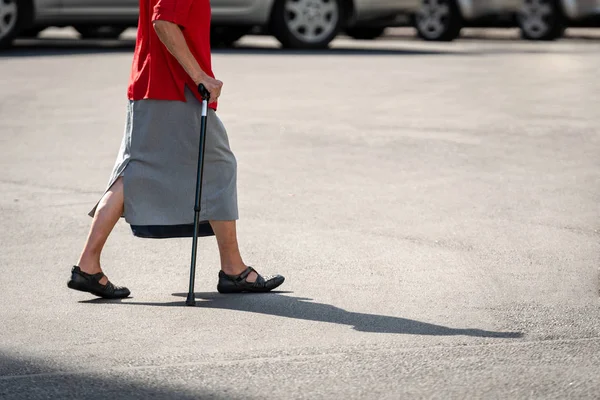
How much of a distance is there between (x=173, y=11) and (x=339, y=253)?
1.66 metres

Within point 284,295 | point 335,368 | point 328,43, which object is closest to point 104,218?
point 284,295

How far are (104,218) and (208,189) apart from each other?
0.44 meters

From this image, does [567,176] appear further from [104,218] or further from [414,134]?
[104,218]

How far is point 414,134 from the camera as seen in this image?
32.6 feet

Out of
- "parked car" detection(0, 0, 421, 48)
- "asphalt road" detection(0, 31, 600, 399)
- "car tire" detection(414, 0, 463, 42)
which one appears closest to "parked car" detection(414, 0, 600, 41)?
"car tire" detection(414, 0, 463, 42)

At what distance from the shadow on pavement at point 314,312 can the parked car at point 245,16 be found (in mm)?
10275

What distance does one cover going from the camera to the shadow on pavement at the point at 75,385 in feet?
13.6

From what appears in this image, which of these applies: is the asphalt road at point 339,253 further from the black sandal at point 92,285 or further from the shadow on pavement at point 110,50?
the shadow on pavement at point 110,50

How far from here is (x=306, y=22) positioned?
17.0 meters

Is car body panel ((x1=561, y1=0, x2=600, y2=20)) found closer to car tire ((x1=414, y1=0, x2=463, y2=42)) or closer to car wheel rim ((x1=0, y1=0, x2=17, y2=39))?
car tire ((x1=414, y1=0, x2=463, y2=42))

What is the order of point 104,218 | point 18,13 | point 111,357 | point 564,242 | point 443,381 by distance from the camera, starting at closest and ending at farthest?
point 443,381
point 111,357
point 104,218
point 564,242
point 18,13

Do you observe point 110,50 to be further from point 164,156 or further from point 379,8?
point 164,156

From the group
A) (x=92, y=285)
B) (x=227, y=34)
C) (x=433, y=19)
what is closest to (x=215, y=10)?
(x=227, y=34)

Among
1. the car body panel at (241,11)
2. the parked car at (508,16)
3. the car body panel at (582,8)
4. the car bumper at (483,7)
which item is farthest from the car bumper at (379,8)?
the car body panel at (582,8)
